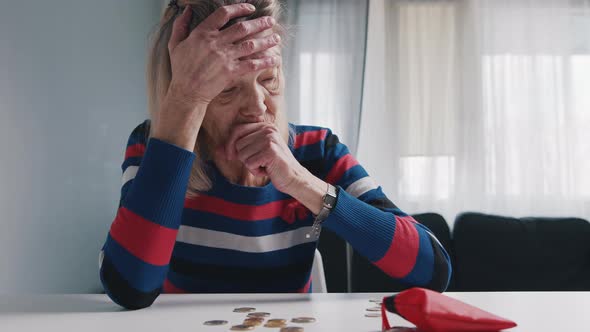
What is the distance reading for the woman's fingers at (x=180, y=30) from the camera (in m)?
0.97

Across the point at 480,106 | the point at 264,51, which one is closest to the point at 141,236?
the point at 264,51

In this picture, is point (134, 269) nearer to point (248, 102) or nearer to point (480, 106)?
point (248, 102)

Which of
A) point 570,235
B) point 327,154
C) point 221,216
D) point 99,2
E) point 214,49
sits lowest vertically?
point 570,235

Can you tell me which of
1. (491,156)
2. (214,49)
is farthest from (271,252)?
(491,156)

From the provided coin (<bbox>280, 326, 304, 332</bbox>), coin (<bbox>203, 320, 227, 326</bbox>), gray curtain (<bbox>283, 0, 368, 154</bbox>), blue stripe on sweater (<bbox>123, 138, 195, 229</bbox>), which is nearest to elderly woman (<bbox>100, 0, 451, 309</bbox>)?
blue stripe on sweater (<bbox>123, 138, 195, 229</bbox>)

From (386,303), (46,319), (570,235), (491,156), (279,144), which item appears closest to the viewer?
(386,303)

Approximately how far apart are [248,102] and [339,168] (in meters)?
0.28

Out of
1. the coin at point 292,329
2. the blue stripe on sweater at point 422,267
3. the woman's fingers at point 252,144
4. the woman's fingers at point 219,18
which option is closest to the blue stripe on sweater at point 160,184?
the woman's fingers at point 252,144

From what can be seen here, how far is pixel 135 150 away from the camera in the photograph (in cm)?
110

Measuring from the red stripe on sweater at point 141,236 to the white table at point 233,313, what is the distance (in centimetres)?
9

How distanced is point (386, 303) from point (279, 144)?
46cm

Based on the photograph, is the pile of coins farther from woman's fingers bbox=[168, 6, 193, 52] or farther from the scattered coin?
woman's fingers bbox=[168, 6, 193, 52]

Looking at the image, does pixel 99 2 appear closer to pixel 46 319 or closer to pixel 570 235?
pixel 46 319

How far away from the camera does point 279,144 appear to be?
98 cm
